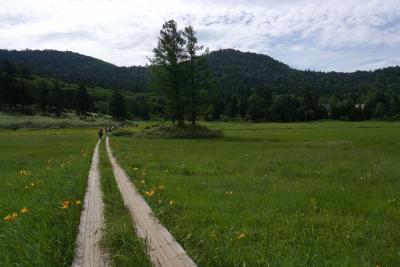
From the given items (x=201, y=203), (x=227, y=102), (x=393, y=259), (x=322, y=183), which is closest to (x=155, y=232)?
(x=201, y=203)

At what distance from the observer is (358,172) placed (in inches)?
685

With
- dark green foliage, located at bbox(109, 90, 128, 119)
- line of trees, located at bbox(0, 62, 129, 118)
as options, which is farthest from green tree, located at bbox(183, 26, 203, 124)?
dark green foliage, located at bbox(109, 90, 128, 119)

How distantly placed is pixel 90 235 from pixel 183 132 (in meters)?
49.4

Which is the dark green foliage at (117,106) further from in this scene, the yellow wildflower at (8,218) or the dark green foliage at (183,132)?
the yellow wildflower at (8,218)

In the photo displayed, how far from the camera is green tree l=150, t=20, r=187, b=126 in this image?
58.1 metres

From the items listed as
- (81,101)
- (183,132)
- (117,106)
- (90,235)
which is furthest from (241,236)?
(117,106)

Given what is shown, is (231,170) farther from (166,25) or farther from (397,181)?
(166,25)

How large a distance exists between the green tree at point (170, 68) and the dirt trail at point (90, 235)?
47597 mm

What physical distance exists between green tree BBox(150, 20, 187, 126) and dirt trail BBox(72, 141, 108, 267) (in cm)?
4760

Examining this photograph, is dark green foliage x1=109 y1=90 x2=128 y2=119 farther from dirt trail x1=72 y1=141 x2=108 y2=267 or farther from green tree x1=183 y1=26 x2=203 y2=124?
dirt trail x1=72 y1=141 x2=108 y2=267

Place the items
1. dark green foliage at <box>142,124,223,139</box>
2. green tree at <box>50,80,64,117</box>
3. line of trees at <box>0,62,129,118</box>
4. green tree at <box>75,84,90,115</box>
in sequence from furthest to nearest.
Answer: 1. green tree at <box>75,84,90,115</box>
2. green tree at <box>50,80,64,117</box>
3. line of trees at <box>0,62,129,118</box>
4. dark green foliage at <box>142,124,223,139</box>

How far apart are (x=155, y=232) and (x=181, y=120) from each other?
173 feet

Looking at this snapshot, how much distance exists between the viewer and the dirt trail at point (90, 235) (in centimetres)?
605

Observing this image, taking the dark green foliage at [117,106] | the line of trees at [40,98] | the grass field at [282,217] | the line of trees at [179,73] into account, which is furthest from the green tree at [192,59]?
the dark green foliage at [117,106]
